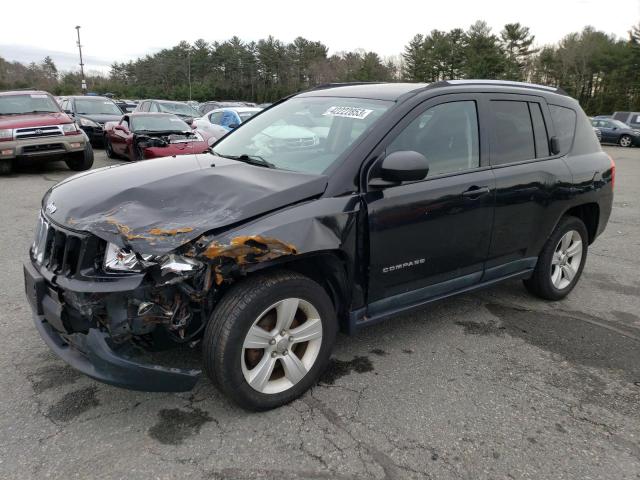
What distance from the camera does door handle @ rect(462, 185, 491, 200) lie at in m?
3.46

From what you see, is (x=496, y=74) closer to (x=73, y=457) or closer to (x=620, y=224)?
(x=620, y=224)

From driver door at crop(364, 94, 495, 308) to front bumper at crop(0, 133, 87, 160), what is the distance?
32.0 ft

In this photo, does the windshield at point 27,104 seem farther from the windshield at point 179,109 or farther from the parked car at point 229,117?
the windshield at point 179,109

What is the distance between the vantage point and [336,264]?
2.95 metres

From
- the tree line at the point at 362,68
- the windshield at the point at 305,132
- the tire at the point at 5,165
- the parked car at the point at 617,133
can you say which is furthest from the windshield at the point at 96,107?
the tree line at the point at 362,68

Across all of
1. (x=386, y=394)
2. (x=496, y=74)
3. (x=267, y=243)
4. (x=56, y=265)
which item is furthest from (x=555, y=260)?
(x=496, y=74)

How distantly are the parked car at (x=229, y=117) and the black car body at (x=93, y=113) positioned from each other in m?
3.40

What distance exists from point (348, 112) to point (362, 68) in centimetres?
6368

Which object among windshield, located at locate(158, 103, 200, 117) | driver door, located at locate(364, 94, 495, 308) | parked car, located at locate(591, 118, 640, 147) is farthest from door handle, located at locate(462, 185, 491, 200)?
parked car, located at locate(591, 118, 640, 147)

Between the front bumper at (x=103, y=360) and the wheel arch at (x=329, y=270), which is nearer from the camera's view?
the front bumper at (x=103, y=360)

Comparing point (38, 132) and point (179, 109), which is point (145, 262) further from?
point (179, 109)

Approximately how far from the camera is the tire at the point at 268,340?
256cm

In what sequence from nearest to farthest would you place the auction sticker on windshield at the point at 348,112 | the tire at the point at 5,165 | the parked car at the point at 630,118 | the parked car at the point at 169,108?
the auction sticker on windshield at the point at 348,112, the tire at the point at 5,165, the parked car at the point at 169,108, the parked car at the point at 630,118

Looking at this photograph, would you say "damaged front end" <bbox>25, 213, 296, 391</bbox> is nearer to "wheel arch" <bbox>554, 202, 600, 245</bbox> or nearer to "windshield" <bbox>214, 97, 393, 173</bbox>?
"windshield" <bbox>214, 97, 393, 173</bbox>
